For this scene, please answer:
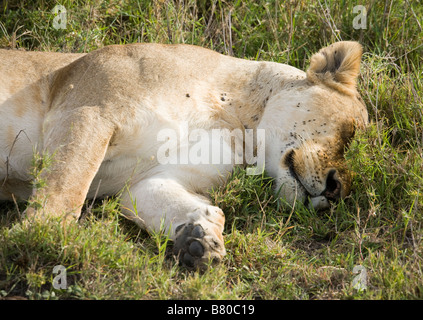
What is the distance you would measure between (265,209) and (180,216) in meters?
0.63

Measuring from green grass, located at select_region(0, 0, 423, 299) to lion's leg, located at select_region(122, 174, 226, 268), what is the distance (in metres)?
0.08

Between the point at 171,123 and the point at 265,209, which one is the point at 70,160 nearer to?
the point at 171,123

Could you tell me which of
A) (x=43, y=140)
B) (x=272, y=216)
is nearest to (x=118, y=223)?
(x=43, y=140)

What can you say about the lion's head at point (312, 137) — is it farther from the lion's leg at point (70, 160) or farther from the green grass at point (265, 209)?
the lion's leg at point (70, 160)

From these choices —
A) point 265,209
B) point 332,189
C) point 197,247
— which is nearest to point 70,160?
point 197,247

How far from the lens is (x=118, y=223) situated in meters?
3.40

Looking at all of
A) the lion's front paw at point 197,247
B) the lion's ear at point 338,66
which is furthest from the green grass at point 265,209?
the lion's ear at point 338,66

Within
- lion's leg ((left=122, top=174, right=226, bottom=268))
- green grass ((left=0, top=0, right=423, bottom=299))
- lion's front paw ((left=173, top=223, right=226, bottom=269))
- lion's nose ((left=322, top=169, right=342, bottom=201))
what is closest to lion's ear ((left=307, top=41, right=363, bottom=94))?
green grass ((left=0, top=0, right=423, bottom=299))

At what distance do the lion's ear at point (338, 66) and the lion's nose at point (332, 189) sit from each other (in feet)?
1.83

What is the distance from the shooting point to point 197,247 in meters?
2.92

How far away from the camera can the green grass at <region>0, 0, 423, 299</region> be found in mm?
2809

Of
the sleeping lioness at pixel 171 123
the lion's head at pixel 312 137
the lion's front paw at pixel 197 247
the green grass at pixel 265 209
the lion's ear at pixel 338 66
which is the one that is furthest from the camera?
the lion's ear at pixel 338 66

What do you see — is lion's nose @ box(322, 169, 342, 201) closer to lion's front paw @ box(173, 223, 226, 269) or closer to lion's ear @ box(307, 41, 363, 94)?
lion's ear @ box(307, 41, 363, 94)

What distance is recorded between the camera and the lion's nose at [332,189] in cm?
360
